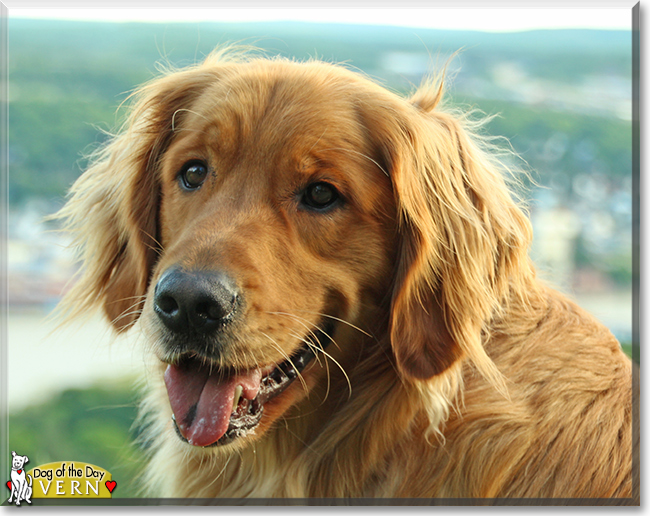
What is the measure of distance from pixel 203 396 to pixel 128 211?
1102mm

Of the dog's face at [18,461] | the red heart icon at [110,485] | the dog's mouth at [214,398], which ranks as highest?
the dog's mouth at [214,398]

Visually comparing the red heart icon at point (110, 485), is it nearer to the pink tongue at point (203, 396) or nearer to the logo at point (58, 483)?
the logo at point (58, 483)

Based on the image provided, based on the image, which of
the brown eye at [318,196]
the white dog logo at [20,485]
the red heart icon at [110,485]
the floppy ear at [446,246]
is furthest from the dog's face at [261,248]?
the white dog logo at [20,485]

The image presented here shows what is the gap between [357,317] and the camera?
2.61m

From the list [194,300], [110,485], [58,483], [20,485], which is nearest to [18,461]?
[20,485]

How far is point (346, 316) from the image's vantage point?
258 centimetres

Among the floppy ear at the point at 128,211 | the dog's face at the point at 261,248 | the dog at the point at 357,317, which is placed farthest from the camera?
the floppy ear at the point at 128,211

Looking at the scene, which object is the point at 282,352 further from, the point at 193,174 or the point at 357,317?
the point at 193,174

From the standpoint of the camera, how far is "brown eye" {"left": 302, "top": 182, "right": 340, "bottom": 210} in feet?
8.18

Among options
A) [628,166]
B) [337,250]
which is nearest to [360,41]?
[337,250]

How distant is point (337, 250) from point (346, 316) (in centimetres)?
30

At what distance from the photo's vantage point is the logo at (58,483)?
8.82ft

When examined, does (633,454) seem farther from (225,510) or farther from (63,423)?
(63,423)

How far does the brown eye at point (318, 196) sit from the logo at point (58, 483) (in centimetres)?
155
